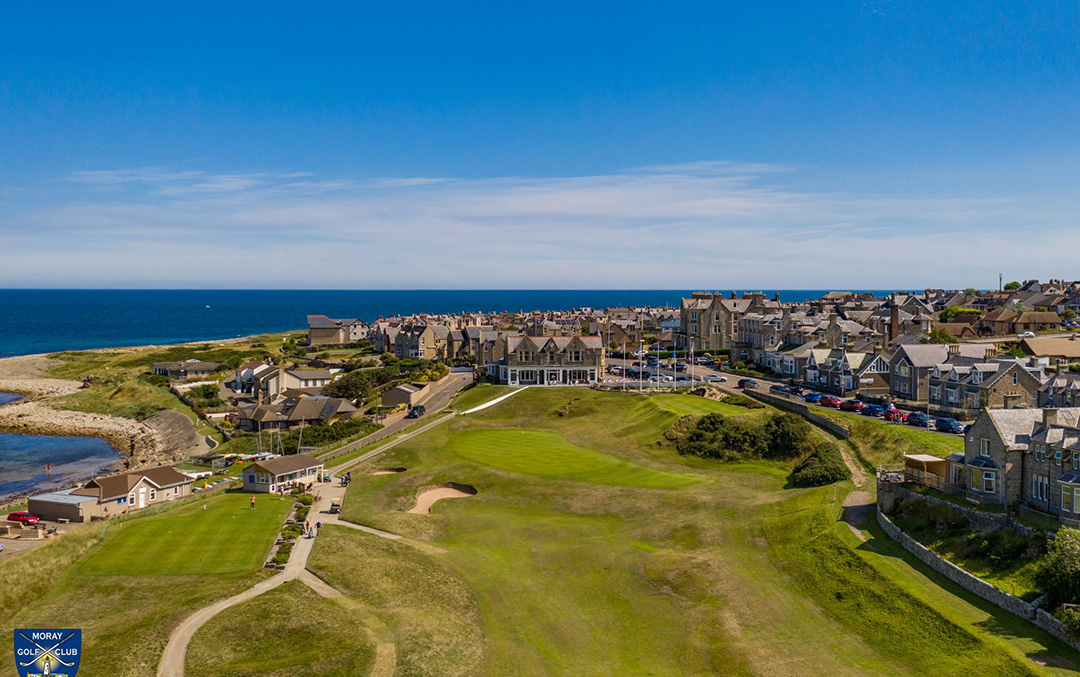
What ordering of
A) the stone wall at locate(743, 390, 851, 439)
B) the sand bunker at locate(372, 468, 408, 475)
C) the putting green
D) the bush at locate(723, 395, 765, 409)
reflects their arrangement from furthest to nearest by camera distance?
Answer: the bush at locate(723, 395, 765, 409) < the stone wall at locate(743, 390, 851, 439) < the sand bunker at locate(372, 468, 408, 475) < the putting green

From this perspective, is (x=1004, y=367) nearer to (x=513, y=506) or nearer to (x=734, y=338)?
(x=513, y=506)

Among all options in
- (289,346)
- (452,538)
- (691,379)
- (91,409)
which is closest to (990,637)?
(452,538)

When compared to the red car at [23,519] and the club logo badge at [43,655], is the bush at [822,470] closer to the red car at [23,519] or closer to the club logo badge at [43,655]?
the club logo badge at [43,655]

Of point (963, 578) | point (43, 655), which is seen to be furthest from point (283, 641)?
point (963, 578)

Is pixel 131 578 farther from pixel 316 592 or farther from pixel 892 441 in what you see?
pixel 892 441

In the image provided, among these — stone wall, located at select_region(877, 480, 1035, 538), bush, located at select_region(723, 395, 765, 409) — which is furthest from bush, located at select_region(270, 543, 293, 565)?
bush, located at select_region(723, 395, 765, 409)

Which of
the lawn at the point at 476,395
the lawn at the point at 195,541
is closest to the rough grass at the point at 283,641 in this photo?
the lawn at the point at 195,541

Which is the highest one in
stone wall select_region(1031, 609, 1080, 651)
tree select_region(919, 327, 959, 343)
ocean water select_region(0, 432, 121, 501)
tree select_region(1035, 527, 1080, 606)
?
tree select_region(919, 327, 959, 343)

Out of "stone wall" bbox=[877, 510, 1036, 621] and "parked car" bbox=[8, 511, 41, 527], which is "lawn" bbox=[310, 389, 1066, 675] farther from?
"parked car" bbox=[8, 511, 41, 527]
